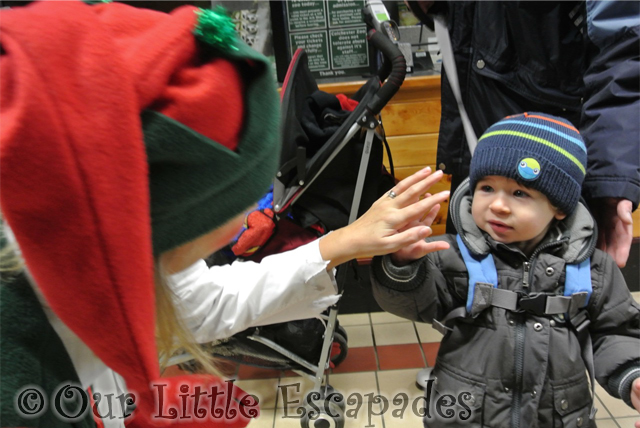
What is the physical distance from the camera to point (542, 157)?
1008 mm

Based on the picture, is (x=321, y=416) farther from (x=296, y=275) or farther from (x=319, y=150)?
(x=319, y=150)

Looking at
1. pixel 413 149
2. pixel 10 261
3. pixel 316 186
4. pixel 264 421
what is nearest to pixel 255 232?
pixel 316 186

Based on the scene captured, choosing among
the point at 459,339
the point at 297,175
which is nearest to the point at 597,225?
the point at 459,339

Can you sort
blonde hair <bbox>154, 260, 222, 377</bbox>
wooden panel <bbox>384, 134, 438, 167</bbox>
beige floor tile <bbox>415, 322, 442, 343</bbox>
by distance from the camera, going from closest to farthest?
blonde hair <bbox>154, 260, 222, 377</bbox> < beige floor tile <bbox>415, 322, 442, 343</bbox> < wooden panel <bbox>384, 134, 438, 167</bbox>

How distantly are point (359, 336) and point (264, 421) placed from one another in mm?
677

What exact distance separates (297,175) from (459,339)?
28.6 inches

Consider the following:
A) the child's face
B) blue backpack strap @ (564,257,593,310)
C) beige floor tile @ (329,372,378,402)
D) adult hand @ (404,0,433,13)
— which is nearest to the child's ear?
the child's face

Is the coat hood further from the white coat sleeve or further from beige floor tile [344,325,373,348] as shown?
beige floor tile [344,325,373,348]

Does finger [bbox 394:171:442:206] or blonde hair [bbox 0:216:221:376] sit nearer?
blonde hair [bbox 0:216:221:376]

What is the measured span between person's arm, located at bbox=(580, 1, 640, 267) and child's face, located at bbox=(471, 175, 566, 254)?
13 centimetres

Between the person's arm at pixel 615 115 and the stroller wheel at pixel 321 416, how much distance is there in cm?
109

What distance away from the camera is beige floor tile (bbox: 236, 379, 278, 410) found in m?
1.87

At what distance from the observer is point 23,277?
1.63 feet

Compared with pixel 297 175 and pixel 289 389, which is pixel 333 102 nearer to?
pixel 297 175
